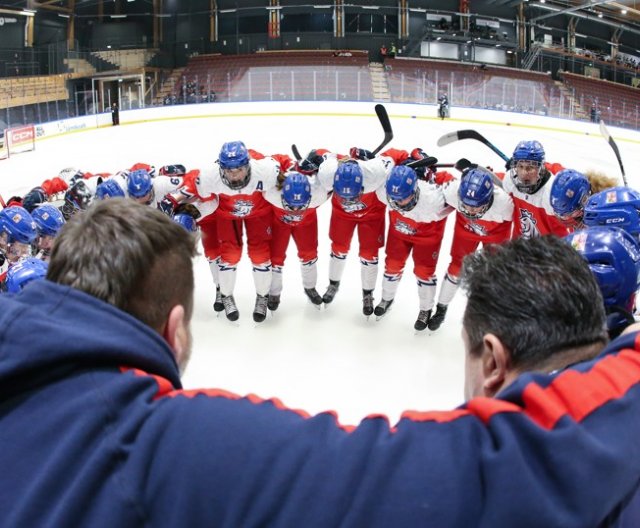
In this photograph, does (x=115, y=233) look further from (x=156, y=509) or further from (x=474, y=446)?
(x=474, y=446)

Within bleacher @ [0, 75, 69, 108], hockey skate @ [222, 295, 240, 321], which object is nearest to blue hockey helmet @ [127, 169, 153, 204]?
hockey skate @ [222, 295, 240, 321]

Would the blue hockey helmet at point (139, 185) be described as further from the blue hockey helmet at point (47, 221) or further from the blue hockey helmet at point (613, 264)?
A: the blue hockey helmet at point (613, 264)

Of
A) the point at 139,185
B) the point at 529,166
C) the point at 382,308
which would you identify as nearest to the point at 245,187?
the point at 139,185

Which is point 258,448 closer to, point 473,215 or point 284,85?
point 473,215

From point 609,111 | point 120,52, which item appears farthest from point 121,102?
point 609,111

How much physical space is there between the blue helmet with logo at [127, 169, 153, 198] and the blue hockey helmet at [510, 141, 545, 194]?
2.47 meters

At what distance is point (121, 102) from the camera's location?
12.5 m

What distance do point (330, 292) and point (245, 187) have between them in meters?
1.12

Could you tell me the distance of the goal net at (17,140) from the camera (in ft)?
29.7

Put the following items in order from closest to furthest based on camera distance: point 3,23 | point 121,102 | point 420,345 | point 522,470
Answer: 1. point 522,470
2. point 420,345
3. point 121,102
4. point 3,23

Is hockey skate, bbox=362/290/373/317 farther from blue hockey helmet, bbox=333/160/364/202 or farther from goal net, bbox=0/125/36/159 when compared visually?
goal net, bbox=0/125/36/159

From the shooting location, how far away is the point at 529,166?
341 centimetres

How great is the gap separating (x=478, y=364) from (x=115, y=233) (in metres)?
0.53

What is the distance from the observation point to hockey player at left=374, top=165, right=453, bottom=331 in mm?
3541
